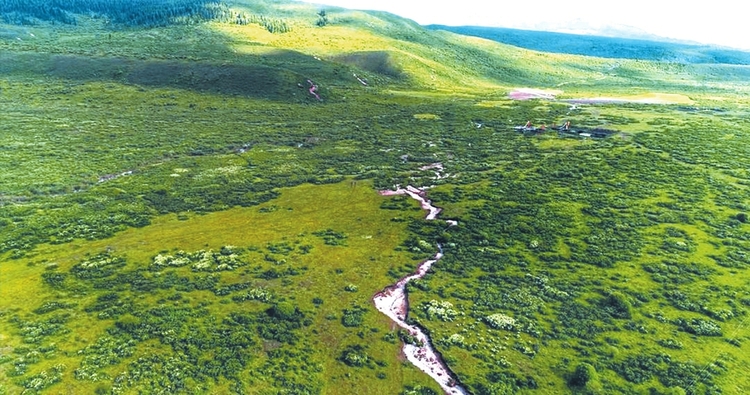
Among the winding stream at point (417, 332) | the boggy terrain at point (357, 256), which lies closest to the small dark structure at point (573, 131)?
the boggy terrain at point (357, 256)

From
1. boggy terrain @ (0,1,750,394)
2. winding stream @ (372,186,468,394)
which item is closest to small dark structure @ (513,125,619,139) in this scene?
boggy terrain @ (0,1,750,394)

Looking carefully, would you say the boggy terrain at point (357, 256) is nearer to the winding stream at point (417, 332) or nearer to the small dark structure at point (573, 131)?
the winding stream at point (417, 332)

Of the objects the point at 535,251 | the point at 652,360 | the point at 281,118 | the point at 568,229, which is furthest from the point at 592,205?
the point at 281,118

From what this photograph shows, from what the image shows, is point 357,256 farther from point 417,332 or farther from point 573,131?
point 573,131

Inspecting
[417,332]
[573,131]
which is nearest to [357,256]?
[417,332]

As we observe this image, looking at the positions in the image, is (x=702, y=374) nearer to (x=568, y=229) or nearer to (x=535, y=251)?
(x=535, y=251)

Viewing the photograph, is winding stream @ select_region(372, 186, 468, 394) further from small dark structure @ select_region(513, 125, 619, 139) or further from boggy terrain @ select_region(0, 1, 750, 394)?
small dark structure @ select_region(513, 125, 619, 139)
